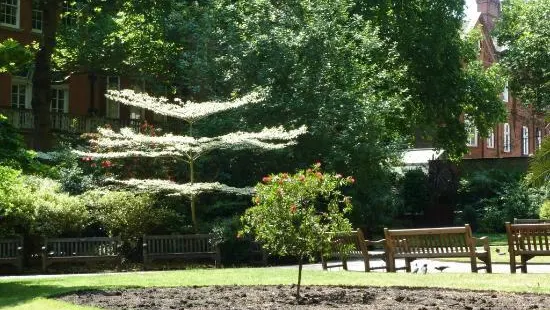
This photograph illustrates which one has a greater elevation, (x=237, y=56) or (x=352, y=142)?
(x=237, y=56)

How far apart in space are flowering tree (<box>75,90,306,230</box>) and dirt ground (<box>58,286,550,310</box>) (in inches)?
363

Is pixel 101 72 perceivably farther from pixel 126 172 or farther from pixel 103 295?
pixel 103 295

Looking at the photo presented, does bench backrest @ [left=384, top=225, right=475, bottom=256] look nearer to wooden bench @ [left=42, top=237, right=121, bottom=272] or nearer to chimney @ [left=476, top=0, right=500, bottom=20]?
wooden bench @ [left=42, top=237, right=121, bottom=272]

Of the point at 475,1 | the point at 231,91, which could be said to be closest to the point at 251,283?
the point at 231,91

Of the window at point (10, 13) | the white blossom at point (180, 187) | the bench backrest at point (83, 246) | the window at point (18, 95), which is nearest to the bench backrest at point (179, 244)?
the bench backrest at point (83, 246)

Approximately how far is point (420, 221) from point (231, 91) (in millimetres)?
15677

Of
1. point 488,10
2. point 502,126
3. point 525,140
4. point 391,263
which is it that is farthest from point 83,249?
point 488,10

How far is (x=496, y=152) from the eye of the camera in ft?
197

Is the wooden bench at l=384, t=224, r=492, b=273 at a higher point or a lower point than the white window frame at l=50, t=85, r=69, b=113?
lower

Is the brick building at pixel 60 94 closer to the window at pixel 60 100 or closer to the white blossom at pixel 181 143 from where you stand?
the window at pixel 60 100

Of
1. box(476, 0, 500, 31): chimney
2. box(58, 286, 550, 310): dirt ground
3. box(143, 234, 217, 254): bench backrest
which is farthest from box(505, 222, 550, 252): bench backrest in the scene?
box(476, 0, 500, 31): chimney

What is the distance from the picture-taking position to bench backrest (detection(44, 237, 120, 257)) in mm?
18859

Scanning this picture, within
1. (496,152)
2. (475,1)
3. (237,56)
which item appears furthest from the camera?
(475,1)

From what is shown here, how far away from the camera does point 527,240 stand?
46.1 feet
